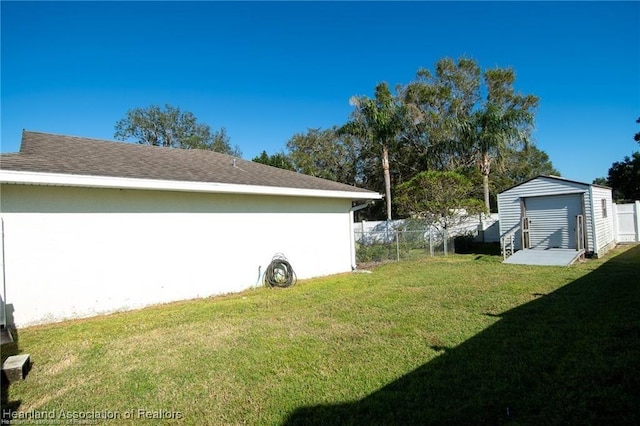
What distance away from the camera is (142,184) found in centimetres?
691

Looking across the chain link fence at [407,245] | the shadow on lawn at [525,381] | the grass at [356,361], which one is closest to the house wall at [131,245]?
the grass at [356,361]

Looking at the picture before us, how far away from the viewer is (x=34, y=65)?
11.6m

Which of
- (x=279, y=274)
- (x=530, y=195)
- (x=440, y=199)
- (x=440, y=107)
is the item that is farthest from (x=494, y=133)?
(x=279, y=274)

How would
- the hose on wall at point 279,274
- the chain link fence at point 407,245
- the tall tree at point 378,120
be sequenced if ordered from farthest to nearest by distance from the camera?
the tall tree at point 378,120, the chain link fence at point 407,245, the hose on wall at point 279,274

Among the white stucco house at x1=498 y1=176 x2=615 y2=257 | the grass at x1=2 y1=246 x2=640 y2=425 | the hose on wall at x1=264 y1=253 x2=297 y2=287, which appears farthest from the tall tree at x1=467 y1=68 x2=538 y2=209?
the grass at x1=2 y1=246 x2=640 y2=425

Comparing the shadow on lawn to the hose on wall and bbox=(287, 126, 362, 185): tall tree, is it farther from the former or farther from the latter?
bbox=(287, 126, 362, 185): tall tree

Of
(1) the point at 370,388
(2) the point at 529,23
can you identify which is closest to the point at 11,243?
(1) the point at 370,388

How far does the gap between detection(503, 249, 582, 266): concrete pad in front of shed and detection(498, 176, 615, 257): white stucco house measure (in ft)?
2.48

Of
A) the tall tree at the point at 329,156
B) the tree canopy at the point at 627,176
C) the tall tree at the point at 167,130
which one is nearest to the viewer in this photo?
the tall tree at the point at 329,156

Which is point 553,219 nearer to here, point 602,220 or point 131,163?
point 602,220

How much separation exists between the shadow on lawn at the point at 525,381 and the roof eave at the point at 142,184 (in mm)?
5587

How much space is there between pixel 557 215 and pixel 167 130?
36475 millimetres

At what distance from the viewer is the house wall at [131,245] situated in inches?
236

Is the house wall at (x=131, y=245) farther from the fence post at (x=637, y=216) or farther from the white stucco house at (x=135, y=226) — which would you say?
the fence post at (x=637, y=216)
